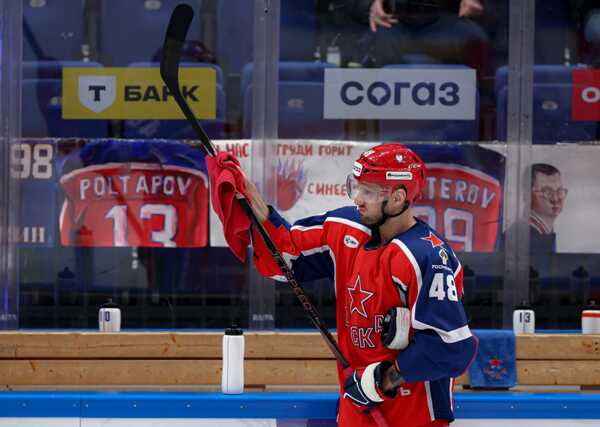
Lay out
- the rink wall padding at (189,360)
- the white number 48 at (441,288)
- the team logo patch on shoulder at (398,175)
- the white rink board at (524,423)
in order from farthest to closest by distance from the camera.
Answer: the rink wall padding at (189,360)
the white rink board at (524,423)
the team logo patch on shoulder at (398,175)
the white number 48 at (441,288)

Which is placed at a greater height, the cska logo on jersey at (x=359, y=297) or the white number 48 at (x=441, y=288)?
the white number 48 at (x=441, y=288)

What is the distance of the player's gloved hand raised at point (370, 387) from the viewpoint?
2.41 meters

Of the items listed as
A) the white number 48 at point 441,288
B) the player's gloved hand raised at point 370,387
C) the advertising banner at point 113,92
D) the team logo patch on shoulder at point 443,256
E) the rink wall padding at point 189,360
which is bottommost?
the rink wall padding at point 189,360

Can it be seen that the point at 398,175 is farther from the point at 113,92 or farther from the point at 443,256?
the point at 113,92

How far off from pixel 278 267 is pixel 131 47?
Answer: 10.3 ft

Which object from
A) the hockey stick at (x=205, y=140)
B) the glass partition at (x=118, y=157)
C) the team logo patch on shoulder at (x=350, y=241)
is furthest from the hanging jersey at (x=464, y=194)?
the team logo patch on shoulder at (x=350, y=241)

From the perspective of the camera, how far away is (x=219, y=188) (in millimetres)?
2648

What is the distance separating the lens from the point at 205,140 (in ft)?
8.88

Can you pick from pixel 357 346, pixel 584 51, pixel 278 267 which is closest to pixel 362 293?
pixel 357 346

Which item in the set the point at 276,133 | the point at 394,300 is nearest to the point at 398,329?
the point at 394,300

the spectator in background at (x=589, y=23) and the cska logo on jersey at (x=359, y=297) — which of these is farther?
the spectator in background at (x=589, y=23)

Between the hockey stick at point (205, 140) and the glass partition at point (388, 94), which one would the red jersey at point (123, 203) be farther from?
the hockey stick at point (205, 140)

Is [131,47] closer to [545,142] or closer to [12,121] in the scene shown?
[12,121]

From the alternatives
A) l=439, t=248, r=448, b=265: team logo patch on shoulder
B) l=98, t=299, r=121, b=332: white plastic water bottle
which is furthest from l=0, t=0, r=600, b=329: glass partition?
l=439, t=248, r=448, b=265: team logo patch on shoulder
